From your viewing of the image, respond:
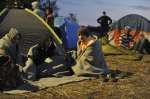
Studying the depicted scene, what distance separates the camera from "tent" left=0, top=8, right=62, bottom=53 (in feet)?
51.9

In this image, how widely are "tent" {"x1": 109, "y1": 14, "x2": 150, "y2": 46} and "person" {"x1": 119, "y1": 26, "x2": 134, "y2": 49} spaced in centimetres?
19

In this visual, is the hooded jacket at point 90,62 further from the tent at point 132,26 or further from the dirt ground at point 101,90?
the tent at point 132,26

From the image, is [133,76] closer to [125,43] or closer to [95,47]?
[95,47]

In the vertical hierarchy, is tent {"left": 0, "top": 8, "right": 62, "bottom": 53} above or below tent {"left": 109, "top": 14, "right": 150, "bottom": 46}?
above

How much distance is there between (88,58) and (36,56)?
4.24ft

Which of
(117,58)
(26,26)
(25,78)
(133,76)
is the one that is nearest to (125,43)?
(117,58)

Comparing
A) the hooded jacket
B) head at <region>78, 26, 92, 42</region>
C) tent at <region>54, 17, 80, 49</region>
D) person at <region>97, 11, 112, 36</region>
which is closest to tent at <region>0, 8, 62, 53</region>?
head at <region>78, 26, 92, 42</region>

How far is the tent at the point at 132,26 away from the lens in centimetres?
2508

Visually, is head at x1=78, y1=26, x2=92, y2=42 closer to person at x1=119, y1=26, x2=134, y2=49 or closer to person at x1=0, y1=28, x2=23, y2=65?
person at x1=0, y1=28, x2=23, y2=65

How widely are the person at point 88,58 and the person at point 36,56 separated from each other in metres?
0.73

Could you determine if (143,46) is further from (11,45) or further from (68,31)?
(11,45)

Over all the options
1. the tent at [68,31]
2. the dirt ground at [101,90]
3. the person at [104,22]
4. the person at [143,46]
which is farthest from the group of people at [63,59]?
the person at [104,22]

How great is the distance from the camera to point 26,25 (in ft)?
52.8

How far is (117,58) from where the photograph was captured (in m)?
18.2
